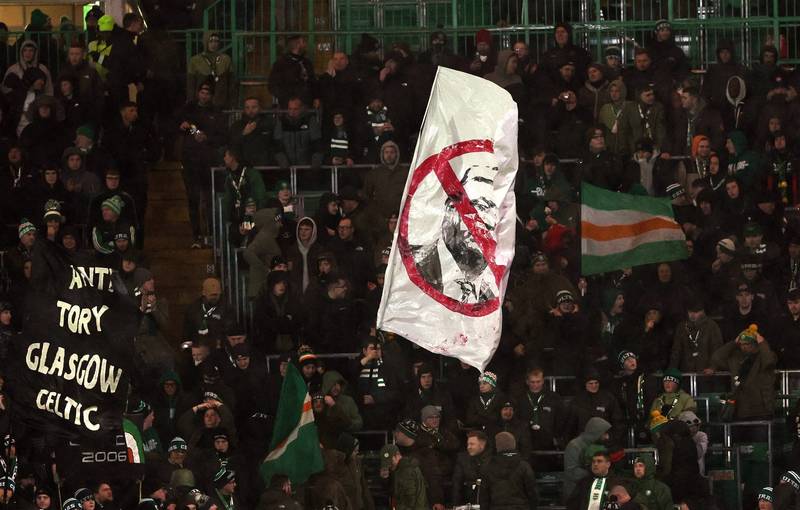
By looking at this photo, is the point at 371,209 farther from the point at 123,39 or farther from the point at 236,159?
the point at 123,39

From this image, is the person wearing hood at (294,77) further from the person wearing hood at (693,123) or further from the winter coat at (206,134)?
the person wearing hood at (693,123)

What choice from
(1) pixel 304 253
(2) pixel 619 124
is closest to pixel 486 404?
(1) pixel 304 253

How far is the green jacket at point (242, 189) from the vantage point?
1031 inches

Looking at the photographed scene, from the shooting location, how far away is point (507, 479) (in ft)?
74.8

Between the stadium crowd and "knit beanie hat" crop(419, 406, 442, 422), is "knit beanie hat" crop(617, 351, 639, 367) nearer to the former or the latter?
the stadium crowd

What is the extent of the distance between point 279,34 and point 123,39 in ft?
10.4

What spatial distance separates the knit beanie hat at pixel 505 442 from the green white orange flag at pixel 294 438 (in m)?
1.96

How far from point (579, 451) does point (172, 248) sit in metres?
6.84

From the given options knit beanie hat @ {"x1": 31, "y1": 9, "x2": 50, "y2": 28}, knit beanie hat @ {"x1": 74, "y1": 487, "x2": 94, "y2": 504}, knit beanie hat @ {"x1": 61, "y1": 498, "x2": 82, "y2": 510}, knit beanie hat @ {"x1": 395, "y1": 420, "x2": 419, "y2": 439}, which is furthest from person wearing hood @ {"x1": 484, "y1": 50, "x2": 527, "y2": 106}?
knit beanie hat @ {"x1": 61, "y1": 498, "x2": 82, "y2": 510}

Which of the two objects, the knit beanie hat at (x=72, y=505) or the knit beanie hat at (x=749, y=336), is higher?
the knit beanie hat at (x=749, y=336)

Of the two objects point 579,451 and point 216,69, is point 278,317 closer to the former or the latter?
point 579,451

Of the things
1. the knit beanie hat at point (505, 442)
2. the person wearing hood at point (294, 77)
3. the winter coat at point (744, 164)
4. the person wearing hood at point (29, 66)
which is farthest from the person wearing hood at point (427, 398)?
the person wearing hood at point (29, 66)

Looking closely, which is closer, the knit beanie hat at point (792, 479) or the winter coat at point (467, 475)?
the knit beanie hat at point (792, 479)

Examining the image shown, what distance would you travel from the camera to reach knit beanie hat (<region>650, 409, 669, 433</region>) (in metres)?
23.7
